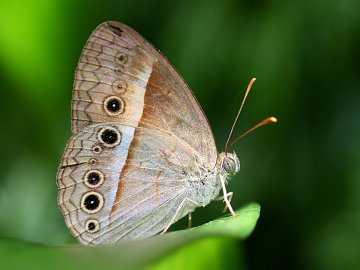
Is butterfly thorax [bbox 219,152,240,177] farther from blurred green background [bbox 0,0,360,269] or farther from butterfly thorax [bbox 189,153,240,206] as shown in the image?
blurred green background [bbox 0,0,360,269]

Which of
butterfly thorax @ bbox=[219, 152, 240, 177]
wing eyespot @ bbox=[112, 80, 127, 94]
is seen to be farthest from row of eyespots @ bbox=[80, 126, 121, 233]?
butterfly thorax @ bbox=[219, 152, 240, 177]

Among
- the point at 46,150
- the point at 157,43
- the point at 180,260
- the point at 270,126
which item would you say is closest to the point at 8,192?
the point at 46,150

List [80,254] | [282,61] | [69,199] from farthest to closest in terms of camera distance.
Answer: [282,61], [69,199], [80,254]

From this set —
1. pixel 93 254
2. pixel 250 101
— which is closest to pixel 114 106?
pixel 250 101

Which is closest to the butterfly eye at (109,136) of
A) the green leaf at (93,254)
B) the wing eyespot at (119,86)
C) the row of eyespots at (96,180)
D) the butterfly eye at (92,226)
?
the row of eyespots at (96,180)

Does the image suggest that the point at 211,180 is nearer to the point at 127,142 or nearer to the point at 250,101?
the point at 127,142

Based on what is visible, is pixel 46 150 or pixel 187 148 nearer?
pixel 187 148

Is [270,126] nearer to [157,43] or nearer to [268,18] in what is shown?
[268,18]

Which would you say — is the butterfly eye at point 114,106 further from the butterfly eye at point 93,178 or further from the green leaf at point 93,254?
the green leaf at point 93,254
